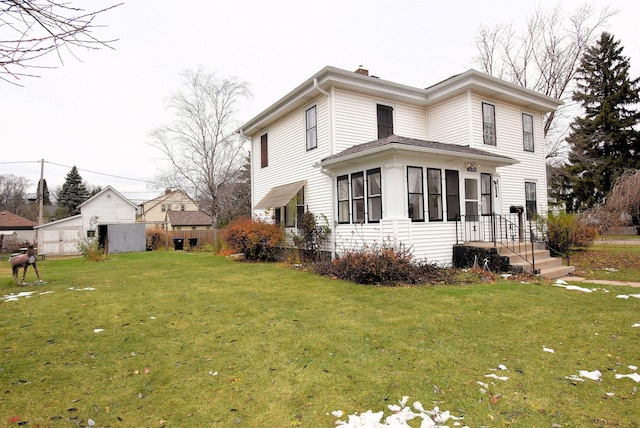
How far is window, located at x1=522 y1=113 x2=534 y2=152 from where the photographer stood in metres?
13.8

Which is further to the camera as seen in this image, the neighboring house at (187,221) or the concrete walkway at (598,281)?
the neighboring house at (187,221)

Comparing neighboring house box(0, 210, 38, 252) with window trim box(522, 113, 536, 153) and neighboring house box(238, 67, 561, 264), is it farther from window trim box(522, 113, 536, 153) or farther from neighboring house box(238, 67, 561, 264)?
window trim box(522, 113, 536, 153)

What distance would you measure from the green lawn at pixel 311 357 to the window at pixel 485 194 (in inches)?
181

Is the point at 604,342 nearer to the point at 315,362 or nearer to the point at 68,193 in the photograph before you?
the point at 315,362

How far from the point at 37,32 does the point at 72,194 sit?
5619 cm

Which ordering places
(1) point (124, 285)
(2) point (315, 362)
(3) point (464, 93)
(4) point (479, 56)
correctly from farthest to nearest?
1. (4) point (479, 56)
2. (3) point (464, 93)
3. (1) point (124, 285)
4. (2) point (315, 362)

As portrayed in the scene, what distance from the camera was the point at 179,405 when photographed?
2.89m

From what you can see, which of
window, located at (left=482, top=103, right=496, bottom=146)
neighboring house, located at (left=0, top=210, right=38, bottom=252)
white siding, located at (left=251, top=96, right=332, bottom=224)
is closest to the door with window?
window, located at (left=482, top=103, right=496, bottom=146)

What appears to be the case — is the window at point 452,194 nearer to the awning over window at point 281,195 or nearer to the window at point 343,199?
the window at point 343,199

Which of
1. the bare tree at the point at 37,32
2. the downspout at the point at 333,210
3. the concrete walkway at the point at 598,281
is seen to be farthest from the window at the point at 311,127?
the bare tree at the point at 37,32

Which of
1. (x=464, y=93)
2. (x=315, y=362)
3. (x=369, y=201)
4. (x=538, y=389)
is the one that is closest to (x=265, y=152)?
(x=369, y=201)

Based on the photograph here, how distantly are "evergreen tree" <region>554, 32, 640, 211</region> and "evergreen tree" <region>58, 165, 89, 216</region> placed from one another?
2305 inches

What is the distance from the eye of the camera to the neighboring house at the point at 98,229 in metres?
23.9

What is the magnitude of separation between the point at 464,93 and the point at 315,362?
11.4 metres
